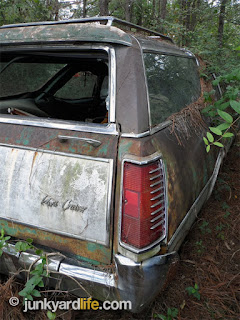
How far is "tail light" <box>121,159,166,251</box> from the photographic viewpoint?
58.1 inches

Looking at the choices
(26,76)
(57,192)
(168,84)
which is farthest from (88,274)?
(26,76)

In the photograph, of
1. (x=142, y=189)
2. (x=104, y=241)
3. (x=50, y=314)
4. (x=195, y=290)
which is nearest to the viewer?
(x=142, y=189)

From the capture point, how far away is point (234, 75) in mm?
2615

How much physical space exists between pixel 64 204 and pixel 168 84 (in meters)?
1.26

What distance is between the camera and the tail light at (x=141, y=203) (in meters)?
1.48

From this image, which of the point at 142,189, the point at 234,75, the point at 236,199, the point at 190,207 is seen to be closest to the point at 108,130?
the point at 142,189


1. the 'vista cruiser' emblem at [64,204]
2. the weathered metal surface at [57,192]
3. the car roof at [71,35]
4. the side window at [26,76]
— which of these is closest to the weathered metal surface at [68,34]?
the car roof at [71,35]

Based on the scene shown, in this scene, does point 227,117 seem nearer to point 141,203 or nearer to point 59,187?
point 141,203

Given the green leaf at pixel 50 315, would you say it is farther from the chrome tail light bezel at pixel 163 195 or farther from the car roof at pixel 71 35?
the car roof at pixel 71 35

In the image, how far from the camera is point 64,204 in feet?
5.30

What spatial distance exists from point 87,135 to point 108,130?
14 centimetres

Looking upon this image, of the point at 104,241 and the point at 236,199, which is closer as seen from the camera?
the point at 104,241

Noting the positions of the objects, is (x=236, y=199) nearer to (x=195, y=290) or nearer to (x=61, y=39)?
(x=195, y=290)

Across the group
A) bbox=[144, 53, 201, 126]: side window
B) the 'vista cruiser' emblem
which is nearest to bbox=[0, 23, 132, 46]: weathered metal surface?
bbox=[144, 53, 201, 126]: side window
